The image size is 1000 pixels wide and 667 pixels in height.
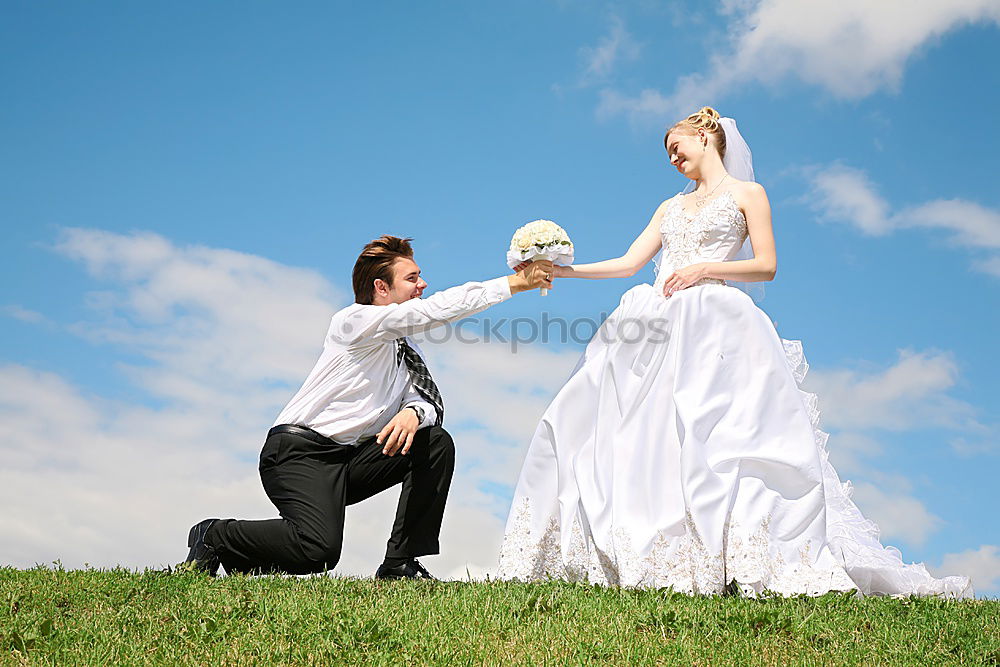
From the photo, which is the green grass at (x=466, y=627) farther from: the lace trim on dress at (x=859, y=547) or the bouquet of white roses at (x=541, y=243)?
the bouquet of white roses at (x=541, y=243)

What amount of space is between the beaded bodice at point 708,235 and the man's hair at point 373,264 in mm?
1957

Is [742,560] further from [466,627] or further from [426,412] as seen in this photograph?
[426,412]

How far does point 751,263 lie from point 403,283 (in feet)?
8.13

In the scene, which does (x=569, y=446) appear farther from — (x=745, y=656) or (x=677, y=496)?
(x=745, y=656)

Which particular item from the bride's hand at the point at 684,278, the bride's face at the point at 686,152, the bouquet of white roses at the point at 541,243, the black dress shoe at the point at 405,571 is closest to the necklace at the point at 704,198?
the bride's face at the point at 686,152

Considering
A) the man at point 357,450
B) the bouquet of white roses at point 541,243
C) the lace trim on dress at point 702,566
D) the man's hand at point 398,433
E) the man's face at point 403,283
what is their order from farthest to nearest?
the man's face at point 403,283, the bouquet of white roses at point 541,243, the man's hand at point 398,433, the man at point 357,450, the lace trim on dress at point 702,566

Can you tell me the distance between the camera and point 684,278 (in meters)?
5.90

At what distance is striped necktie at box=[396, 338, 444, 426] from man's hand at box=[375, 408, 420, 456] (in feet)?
0.96

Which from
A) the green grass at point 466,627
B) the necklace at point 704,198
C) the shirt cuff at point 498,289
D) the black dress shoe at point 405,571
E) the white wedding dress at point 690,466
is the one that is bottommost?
the green grass at point 466,627

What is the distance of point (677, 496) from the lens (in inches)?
214

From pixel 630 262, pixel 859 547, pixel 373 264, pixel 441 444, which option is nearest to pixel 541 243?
pixel 630 262

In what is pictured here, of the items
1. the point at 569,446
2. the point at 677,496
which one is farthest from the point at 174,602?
the point at 677,496

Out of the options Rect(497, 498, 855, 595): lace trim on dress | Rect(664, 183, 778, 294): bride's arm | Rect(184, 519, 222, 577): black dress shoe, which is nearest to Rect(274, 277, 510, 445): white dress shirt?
Rect(184, 519, 222, 577): black dress shoe

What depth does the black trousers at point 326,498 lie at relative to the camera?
5918 millimetres
